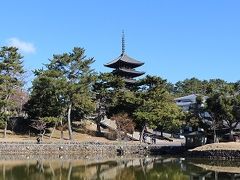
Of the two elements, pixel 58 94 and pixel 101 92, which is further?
pixel 101 92

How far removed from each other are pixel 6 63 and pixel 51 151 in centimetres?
1398

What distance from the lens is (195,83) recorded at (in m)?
117

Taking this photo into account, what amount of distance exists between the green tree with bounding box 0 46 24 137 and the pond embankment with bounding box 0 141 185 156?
8.30 m

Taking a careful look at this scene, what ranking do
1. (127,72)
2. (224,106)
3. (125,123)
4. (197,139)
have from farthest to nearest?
1. (127,72)
2. (125,123)
3. (197,139)
4. (224,106)

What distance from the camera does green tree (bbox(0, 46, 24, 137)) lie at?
54.5 metres

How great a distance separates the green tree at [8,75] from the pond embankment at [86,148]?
27.2 ft

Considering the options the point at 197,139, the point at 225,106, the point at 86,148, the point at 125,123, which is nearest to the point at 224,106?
the point at 225,106

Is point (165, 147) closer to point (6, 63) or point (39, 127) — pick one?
point (39, 127)

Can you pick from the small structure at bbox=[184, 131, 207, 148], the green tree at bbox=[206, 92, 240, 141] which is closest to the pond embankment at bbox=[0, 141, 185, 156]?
the small structure at bbox=[184, 131, 207, 148]

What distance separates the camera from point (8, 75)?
183ft

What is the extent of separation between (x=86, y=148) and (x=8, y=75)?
1440cm

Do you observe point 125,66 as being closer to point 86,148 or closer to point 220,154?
point 86,148

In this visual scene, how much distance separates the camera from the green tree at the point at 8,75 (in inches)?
2144

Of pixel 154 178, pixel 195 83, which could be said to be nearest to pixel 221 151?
pixel 154 178
